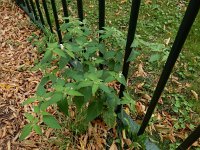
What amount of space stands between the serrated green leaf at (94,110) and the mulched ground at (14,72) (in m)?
0.65

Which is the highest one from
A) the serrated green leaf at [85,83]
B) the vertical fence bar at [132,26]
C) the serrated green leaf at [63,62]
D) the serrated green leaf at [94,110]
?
the vertical fence bar at [132,26]

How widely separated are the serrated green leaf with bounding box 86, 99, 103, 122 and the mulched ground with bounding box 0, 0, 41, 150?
25.5 inches

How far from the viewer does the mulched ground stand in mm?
2170

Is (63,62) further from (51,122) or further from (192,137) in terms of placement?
(192,137)

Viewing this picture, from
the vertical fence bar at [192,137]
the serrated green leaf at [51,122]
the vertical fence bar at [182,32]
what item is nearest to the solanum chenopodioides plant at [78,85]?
the serrated green leaf at [51,122]

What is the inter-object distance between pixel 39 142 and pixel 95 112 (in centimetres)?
59

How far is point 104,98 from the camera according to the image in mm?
1790

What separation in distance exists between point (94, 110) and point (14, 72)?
120 centimetres

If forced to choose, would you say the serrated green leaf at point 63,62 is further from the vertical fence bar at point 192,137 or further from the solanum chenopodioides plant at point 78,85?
the vertical fence bar at point 192,137

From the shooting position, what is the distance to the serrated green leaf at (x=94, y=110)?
5.72ft

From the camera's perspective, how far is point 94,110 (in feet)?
5.76

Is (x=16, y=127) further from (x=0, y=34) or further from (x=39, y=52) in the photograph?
(x=0, y=34)

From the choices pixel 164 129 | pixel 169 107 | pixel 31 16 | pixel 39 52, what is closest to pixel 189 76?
pixel 169 107

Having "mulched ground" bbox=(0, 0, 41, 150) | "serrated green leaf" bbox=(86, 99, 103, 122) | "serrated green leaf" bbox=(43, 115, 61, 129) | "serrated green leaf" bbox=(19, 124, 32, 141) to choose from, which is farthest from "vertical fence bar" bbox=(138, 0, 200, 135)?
"mulched ground" bbox=(0, 0, 41, 150)
